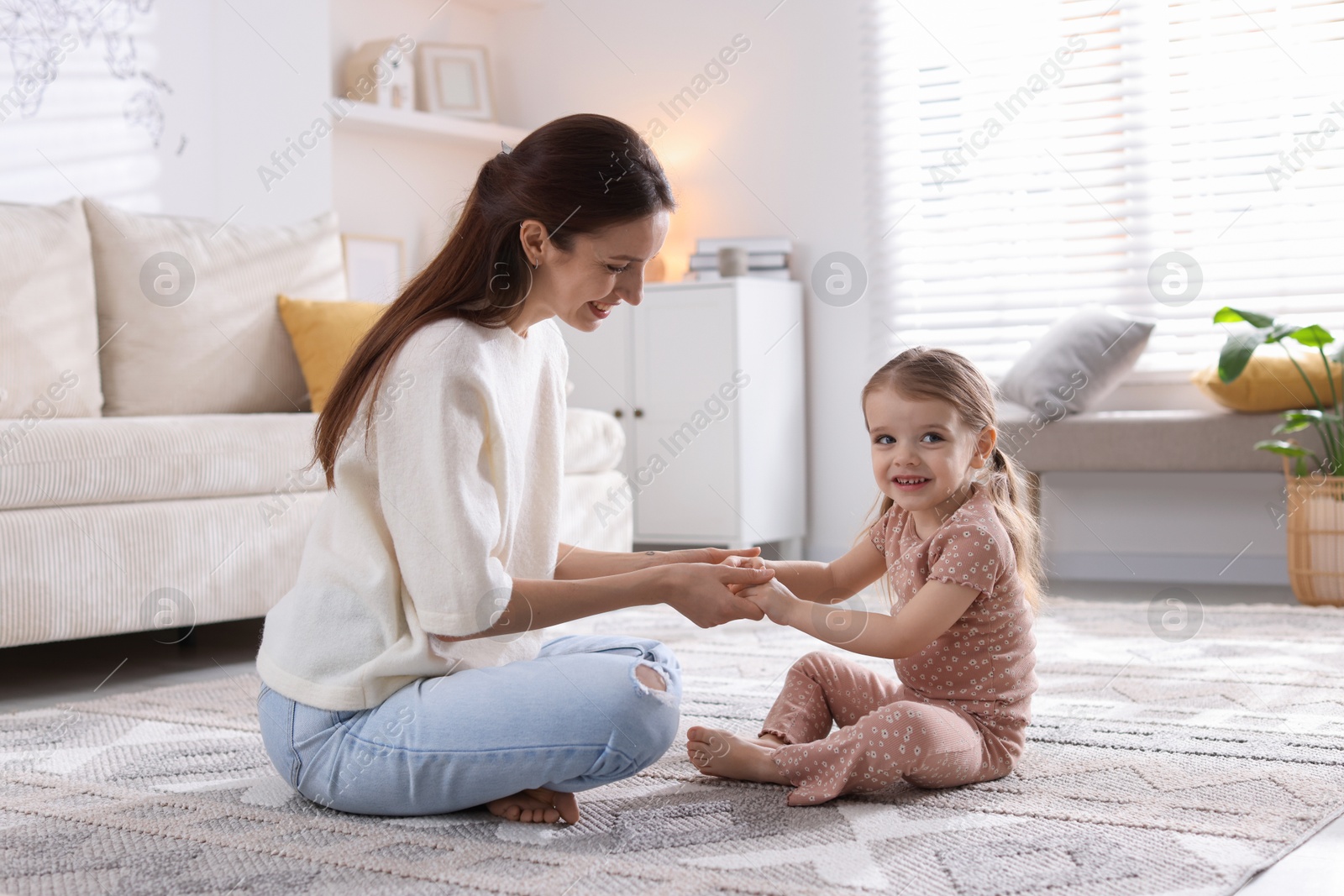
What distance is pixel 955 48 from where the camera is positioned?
3793 mm

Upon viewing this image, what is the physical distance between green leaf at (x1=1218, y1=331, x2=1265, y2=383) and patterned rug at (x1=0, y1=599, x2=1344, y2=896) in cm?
120

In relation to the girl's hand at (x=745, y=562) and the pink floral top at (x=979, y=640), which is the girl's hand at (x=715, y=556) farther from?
the pink floral top at (x=979, y=640)

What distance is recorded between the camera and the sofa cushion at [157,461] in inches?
77.6

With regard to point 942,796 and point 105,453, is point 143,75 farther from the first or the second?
point 942,796

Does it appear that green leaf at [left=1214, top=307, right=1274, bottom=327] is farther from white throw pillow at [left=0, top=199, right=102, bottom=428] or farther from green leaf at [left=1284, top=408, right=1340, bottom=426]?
white throw pillow at [left=0, top=199, right=102, bottom=428]

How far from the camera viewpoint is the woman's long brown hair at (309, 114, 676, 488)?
1.22 m

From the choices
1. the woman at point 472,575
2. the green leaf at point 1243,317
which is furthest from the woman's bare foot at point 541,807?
the green leaf at point 1243,317

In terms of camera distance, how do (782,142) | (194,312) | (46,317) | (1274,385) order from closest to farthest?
(46,317), (194,312), (1274,385), (782,142)

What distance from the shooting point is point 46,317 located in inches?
98.6

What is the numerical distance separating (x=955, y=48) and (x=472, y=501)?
10.1ft

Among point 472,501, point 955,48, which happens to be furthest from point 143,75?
point 472,501

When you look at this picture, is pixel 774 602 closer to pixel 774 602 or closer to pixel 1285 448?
pixel 774 602

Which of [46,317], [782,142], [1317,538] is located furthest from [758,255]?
[46,317]

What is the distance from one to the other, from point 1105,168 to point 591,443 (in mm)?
1805
